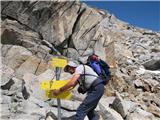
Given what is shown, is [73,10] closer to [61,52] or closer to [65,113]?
[61,52]

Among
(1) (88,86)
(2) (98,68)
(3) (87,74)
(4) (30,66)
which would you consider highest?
(2) (98,68)

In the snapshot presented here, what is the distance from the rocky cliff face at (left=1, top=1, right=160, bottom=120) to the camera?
15529mm

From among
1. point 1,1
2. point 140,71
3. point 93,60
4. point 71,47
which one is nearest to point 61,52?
point 71,47

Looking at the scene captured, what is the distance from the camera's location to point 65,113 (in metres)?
13.4

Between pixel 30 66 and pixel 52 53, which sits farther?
pixel 52 53

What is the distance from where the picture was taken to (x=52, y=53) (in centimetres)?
2275

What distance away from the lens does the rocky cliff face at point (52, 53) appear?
15529mm

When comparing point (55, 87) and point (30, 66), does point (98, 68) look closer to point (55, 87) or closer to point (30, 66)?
point (55, 87)

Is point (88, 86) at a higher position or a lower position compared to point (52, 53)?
lower

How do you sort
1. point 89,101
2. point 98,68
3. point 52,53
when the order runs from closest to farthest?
point 89,101 < point 98,68 < point 52,53

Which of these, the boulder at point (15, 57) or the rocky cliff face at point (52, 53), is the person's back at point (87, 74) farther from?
the boulder at point (15, 57)

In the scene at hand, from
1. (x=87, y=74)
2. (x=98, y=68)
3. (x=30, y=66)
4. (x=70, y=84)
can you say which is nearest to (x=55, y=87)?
(x=70, y=84)

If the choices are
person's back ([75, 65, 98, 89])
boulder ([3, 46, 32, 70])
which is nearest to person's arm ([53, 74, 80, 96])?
person's back ([75, 65, 98, 89])

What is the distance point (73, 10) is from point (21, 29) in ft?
12.1
